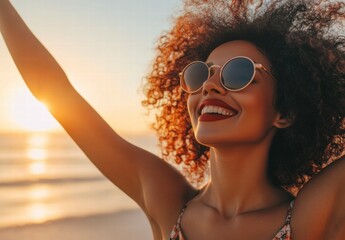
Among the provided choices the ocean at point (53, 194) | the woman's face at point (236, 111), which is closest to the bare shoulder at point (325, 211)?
the woman's face at point (236, 111)

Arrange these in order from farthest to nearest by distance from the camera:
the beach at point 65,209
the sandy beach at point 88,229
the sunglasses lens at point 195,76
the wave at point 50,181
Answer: the wave at point 50,181
the beach at point 65,209
the sandy beach at point 88,229
the sunglasses lens at point 195,76

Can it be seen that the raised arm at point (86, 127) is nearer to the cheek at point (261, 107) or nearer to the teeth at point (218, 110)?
the teeth at point (218, 110)

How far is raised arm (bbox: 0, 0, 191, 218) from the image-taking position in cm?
340

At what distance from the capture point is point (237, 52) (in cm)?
339

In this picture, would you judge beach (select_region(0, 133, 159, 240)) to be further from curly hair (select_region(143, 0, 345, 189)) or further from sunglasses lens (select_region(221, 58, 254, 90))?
sunglasses lens (select_region(221, 58, 254, 90))

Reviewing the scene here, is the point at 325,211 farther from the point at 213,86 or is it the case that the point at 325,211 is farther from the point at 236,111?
the point at 213,86

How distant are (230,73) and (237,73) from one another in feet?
0.11

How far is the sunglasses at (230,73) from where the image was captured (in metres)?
3.18

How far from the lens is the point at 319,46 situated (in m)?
3.38

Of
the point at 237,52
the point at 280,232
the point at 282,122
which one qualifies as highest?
the point at 237,52

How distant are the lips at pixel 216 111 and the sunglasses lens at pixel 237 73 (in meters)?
0.09

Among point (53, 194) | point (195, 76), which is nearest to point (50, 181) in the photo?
point (53, 194)

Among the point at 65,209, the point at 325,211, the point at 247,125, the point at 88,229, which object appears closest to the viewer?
the point at 325,211

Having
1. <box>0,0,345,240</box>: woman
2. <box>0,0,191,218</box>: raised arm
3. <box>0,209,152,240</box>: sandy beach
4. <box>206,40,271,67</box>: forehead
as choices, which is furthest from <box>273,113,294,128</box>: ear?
<box>0,209,152,240</box>: sandy beach
